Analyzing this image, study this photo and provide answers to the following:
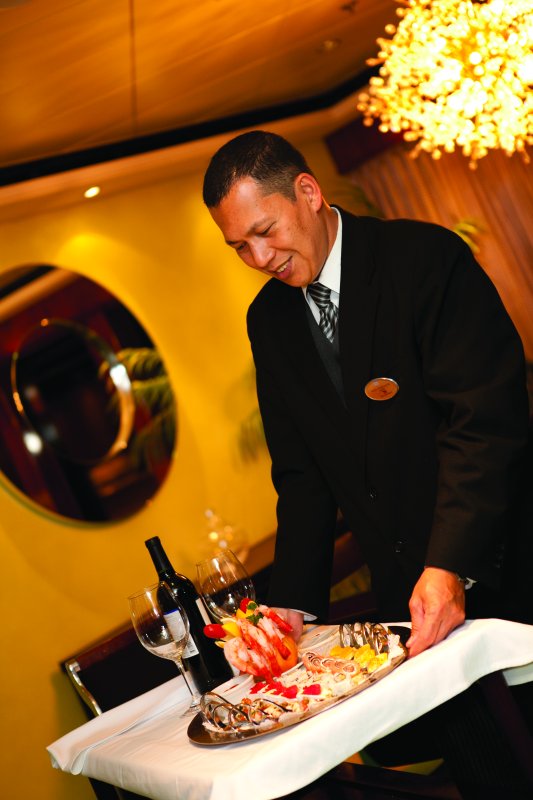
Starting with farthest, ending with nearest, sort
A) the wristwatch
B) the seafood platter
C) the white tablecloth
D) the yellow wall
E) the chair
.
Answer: the yellow wall, the chair, the wristwatch, the seafood platter, the white tablecloth

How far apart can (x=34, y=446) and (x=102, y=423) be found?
37cm

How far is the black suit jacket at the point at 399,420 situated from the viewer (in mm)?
1618

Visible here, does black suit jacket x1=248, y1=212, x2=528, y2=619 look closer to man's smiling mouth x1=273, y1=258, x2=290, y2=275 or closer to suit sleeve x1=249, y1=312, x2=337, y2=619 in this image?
suit sleeve x1=249, y1=312, x2=337, y2=619

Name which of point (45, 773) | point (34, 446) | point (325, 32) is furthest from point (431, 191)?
point (45, 773)

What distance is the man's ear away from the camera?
1856mm

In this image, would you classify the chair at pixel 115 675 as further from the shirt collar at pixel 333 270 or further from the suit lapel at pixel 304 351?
the shirt collar at pixel 333 270

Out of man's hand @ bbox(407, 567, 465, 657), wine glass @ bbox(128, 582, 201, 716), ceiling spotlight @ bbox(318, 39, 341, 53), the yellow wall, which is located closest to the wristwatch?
man's hand @ bbox(407, 567, 465, 657)

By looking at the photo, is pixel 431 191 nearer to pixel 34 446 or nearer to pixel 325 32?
pixel 325 32

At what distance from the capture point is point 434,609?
4.78 ft

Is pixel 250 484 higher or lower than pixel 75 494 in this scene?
lower

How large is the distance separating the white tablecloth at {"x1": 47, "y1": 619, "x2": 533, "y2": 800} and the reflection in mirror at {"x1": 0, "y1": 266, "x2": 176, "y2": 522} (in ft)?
7.44

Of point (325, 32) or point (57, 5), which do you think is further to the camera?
point (325, 32)

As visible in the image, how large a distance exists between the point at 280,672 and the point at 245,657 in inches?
3.0

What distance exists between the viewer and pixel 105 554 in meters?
3.90
